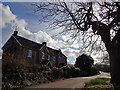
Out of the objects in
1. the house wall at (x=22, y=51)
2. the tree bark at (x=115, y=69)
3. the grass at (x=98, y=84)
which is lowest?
the grass at (x=98, y=84)

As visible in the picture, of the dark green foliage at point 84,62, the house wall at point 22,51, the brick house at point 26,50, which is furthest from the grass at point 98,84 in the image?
the dark green foliage at point 84,62

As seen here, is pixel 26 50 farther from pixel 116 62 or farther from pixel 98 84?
pixel 116 62

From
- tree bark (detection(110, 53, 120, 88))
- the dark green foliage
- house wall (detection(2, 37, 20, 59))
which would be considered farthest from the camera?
the dark green foliage

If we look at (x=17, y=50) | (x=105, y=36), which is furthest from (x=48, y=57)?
(x=105, y=36)

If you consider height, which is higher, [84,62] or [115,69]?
[115,69]

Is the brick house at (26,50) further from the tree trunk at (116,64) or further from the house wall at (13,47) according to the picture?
the tree trunk at (116,64)

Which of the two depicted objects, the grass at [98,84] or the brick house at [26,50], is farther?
the brick house at [26,50]

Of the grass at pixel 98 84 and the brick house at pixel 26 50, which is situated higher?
the brick house at pixel 26 50

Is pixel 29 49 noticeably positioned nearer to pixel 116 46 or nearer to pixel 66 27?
pixel 66 27

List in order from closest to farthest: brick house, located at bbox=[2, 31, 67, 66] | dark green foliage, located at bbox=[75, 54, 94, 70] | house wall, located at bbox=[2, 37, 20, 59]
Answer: house wall, located at bbox=[2, 37, 20, 59] → brick house, located at bbox=[2, 31, 67, 66] → dark green foliage, located at bbox=[75, 54, 94, 70]

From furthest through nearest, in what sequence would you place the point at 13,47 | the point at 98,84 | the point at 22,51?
the point at 22,51 < the point at 13,47 < the point at 98,84

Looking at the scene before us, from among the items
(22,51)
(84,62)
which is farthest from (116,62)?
(84,62)

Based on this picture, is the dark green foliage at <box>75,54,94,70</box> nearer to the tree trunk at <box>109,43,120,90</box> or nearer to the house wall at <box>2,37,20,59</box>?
the house wall at <box>2,37,20,59</box>

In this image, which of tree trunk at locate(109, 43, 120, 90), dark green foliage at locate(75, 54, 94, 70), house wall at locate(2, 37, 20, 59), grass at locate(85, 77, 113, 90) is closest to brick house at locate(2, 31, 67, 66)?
house wall at locate(2, 37, 20, 59)
